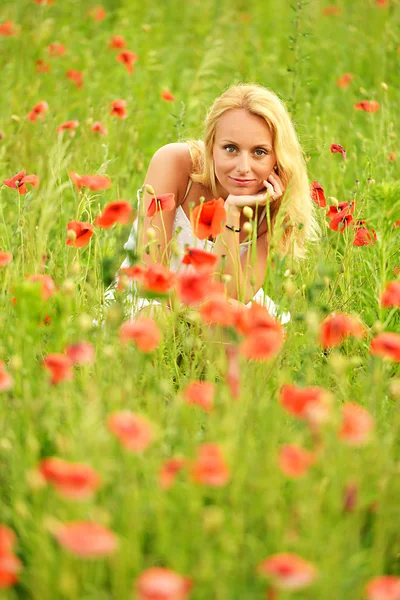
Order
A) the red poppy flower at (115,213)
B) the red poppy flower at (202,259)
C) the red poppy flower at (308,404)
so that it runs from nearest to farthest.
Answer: the red poppy flower at (308,404), the red poppy flower at (202,259), the red poppy flower at (115,213)

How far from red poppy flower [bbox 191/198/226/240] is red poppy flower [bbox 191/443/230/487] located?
912 mm

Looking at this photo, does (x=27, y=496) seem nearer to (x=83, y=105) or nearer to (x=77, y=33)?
(x=83, y=105)

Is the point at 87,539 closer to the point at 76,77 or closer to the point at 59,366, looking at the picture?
the point at 59,366

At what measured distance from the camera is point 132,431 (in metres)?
1.27

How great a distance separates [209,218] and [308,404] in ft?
2.96

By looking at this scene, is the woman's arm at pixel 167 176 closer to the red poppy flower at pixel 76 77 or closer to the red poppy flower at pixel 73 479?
the red poppy flower at pixel 76 77

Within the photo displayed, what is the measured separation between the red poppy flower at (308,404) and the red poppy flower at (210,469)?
185 mm

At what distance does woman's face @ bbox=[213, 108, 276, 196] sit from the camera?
2.75 meters

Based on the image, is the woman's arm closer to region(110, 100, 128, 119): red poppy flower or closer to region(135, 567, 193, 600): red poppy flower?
region(110, 100, 128, 119): red poppy flower

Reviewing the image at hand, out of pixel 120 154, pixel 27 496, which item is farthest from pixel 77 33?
pixel 27 496

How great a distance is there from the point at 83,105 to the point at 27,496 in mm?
2992

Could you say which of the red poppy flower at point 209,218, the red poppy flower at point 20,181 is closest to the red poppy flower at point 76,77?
the red poppy flower at point 20,181

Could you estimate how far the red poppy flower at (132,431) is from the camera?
1.25 metres

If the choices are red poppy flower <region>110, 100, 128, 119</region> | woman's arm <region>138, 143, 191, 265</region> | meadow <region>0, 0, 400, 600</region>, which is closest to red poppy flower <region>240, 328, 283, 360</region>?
meadow <region>0, 0, 400, 600</region>
